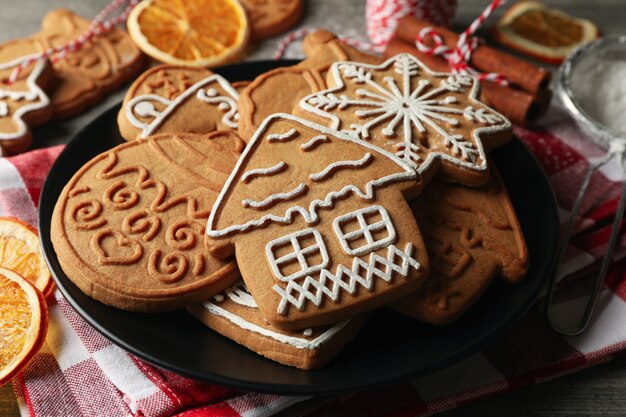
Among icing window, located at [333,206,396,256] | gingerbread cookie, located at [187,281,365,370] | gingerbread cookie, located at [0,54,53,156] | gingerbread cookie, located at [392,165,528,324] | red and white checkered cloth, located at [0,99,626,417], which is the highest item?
icing window, located at [333,206,396,256]

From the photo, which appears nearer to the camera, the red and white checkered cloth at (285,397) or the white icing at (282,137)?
the red and white checkered cloth at (285,397)

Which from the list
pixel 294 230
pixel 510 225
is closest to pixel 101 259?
pixel 294 230

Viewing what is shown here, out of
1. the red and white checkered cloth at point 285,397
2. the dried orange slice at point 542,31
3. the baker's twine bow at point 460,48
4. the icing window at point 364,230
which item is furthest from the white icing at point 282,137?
the dried orange slice at point 542,31

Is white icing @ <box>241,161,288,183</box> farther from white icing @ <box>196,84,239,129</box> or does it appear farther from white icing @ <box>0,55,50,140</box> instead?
white icing @ <box>0,55,50,140</box>

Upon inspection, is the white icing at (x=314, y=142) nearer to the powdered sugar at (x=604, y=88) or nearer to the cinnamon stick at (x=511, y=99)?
the cinnamon stick at (x=511, y=99)

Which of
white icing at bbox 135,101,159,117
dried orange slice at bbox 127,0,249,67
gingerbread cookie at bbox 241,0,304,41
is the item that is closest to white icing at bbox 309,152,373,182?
white icing at bbox 135,101,159,117

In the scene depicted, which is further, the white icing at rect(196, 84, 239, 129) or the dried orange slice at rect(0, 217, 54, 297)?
the white icing at rect(196, 84, 239, 129)

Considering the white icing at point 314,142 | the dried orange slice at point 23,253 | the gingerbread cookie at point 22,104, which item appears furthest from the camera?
the gingerbread cookie at point 22,104

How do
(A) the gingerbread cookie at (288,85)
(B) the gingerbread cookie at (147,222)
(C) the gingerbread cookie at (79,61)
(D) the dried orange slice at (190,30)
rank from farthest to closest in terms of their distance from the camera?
(D) the dried orange slice at (190,30), (C) the gingerbread cookie at (79,61), (A) the gingerbread cookie at (288,85), (B) the gingerbread cookie at (147,222)

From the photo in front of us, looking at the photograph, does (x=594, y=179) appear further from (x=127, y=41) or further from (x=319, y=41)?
(x=127, y=41)
